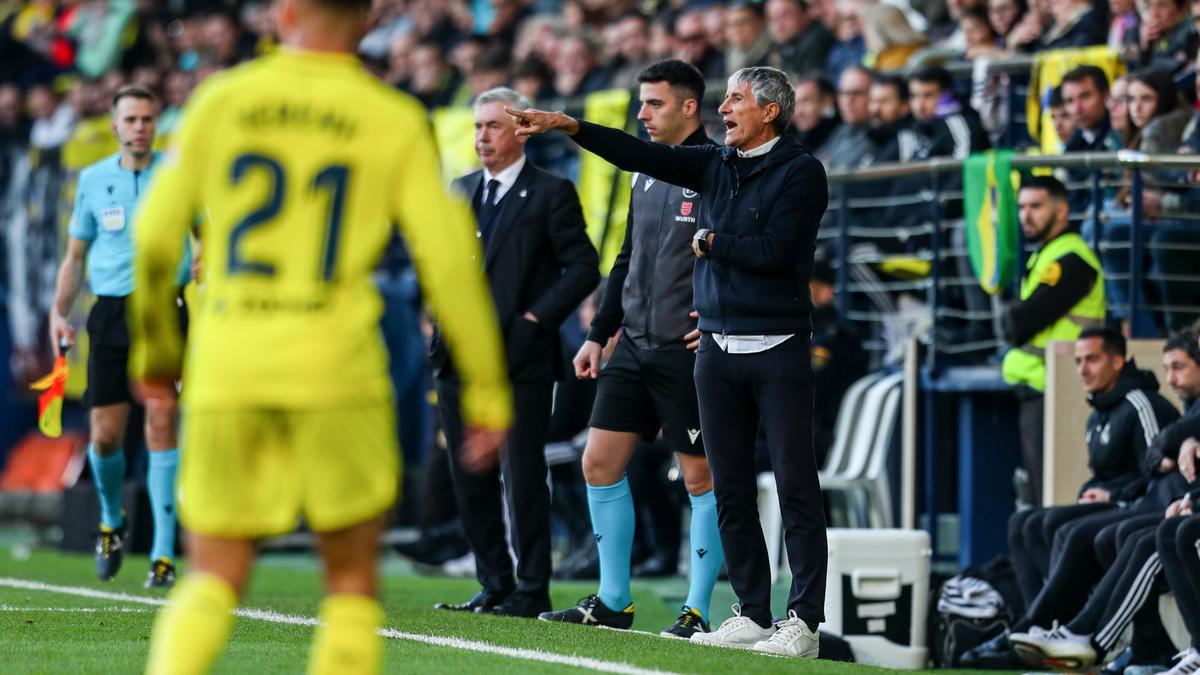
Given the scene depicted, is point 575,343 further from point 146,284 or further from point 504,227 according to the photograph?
point 146,284

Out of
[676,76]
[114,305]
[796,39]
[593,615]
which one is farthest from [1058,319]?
[114,305]

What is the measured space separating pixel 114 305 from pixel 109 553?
125 centimetres

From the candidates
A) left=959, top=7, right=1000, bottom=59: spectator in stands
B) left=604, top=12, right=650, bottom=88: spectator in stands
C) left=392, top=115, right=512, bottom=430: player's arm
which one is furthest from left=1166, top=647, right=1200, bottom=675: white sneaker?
left=604, top=12, right=650, bottom=88: spectator in stands

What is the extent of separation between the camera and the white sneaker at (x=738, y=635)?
23.6 feet

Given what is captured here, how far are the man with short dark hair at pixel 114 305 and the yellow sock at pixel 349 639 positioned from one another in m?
5.56

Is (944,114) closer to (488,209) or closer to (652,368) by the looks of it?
(488,209)

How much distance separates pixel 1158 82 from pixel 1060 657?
3.51 meters

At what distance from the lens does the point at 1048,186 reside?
9.59m

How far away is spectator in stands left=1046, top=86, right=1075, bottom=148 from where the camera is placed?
35.4 ft

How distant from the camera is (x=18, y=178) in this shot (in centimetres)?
1900

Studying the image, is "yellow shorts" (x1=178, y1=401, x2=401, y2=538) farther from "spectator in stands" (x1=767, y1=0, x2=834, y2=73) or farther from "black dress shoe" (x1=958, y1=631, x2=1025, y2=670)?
"spectator in stands" (x1=767, y1=0, x2=834, y2=73)

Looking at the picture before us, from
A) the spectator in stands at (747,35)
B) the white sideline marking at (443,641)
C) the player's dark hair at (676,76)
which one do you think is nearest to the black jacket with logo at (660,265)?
the player's dark hair at (676,76)

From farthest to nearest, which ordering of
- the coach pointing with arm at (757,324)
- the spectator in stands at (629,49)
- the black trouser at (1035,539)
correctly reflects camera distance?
the spectator in stands at (629,49) < the black trouser at (1035,539) < the coach pointing with arm at (757,324)

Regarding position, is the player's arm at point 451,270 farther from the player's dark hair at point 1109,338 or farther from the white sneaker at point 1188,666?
the player's dark hair at point 1109,338
